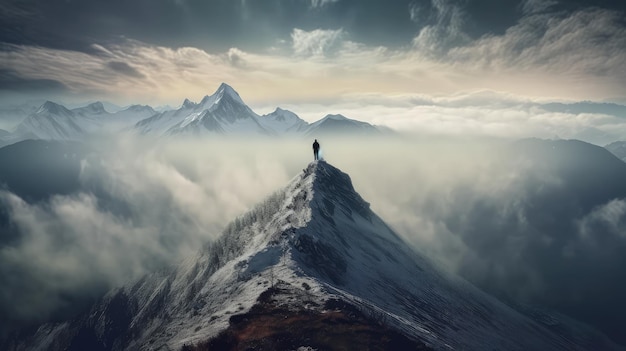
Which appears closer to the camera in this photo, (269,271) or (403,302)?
(269,271)

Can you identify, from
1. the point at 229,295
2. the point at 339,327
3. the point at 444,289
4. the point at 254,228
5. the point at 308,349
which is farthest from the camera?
the point at 254,228

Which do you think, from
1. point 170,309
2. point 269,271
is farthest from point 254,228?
point 269,271

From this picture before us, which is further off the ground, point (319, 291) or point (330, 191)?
point (330, 191)

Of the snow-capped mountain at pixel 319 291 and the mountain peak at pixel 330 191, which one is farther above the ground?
the mountain peak at pixel 330 191

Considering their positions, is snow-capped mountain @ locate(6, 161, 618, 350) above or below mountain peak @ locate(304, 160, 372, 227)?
below

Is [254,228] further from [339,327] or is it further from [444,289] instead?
[339,327]

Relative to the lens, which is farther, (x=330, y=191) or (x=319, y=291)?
(x=330, y=191)

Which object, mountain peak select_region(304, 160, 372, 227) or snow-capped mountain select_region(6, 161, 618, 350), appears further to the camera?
mountain peak select_region(304, 160, 372, 227)

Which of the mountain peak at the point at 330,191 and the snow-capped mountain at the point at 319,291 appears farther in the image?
the mountain peak at the point at 330,191
